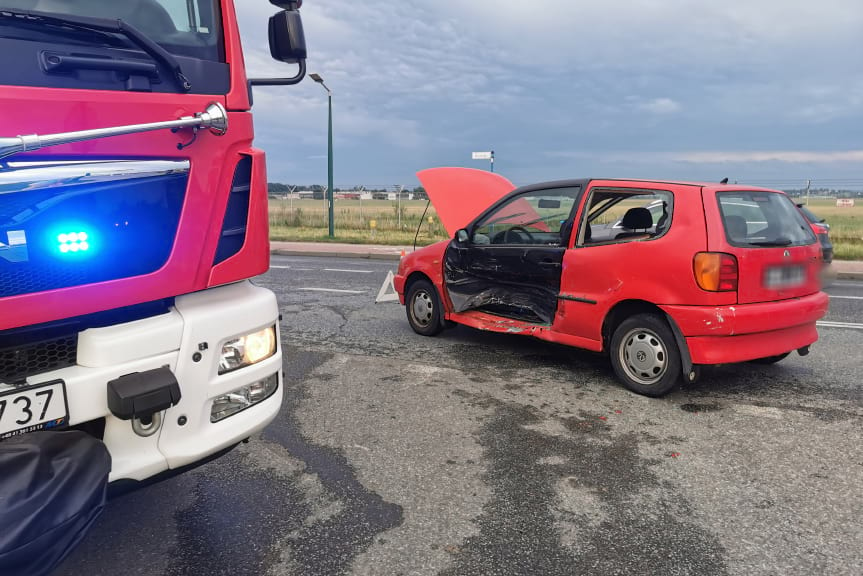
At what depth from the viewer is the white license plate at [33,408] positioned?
192cm

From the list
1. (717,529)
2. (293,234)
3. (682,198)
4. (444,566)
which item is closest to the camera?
(444,566)

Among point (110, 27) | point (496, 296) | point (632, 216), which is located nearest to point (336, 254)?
point (496, 296)

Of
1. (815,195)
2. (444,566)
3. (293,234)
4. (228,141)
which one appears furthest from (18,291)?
(815,195)

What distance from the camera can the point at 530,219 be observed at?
221 inches

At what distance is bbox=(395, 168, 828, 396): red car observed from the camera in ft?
13.9

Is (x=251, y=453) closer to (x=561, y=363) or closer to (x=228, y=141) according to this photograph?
(x=228, y=141)

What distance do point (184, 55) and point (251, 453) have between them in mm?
2113

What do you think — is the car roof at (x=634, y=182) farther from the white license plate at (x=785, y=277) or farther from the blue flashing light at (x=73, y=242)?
the blue flashing light at (x=73, y=242)

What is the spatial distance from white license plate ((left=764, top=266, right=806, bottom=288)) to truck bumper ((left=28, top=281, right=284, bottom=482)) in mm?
3440

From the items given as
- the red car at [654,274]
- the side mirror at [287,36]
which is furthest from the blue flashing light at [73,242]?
the red car at [654,274]

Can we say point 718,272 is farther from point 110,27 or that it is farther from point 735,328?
point 110,27

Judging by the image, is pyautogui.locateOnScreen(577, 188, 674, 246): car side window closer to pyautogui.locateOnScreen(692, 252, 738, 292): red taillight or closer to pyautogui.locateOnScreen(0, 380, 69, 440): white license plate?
pyautogui.locateOnScreen(692, 252, 738, 292): red taillight

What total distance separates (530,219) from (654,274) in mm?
1473

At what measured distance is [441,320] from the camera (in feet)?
20.9
